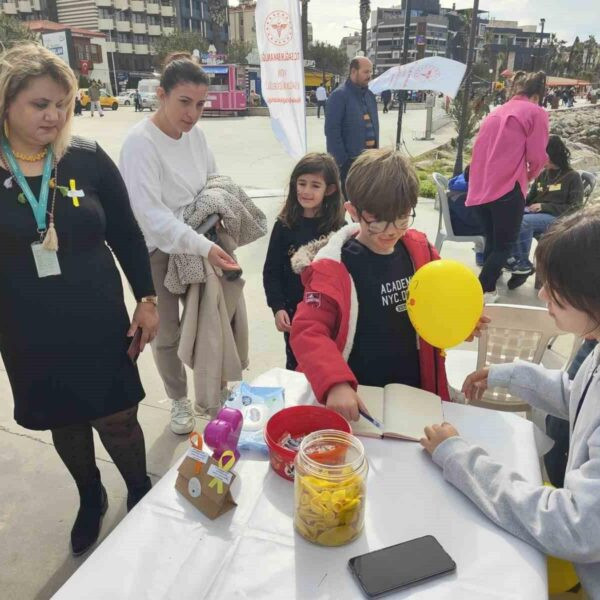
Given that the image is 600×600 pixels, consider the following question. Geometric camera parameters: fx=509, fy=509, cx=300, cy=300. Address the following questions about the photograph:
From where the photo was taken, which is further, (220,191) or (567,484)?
(220,191)

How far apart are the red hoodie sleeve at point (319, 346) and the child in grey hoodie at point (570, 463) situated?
0.27 m

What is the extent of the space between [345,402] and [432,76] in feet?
21.1

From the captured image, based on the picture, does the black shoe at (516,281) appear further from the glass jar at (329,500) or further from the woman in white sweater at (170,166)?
the glass jar at (329,500)

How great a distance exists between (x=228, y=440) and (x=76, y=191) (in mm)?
997

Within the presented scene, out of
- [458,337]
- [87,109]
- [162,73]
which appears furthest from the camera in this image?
[87,109]

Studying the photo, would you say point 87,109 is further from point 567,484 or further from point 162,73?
point 567,484

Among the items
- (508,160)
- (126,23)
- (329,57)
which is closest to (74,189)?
(508,160)

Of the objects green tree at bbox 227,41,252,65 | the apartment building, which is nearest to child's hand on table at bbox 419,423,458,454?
green tree at bbox 227,41,252,65

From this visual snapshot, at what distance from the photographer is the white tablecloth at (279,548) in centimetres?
89

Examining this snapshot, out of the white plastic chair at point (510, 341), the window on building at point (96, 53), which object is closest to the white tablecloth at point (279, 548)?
the white plastic chair at point (510, 341)

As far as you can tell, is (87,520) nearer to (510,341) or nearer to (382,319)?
(382,319)

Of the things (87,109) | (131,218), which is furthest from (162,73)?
(87,109)

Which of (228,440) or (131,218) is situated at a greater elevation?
(131,218)

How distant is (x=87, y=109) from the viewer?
31359 mm
